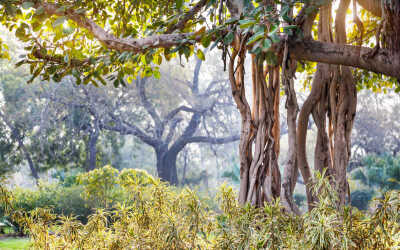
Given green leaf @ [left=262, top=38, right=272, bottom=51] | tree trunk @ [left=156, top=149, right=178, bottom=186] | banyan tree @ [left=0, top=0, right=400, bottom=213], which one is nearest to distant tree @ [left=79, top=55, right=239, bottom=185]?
tree trunk @ [left=156, top=149, right=178, bottom=186]

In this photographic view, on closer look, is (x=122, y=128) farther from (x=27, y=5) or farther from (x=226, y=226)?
(x=226, y=226)

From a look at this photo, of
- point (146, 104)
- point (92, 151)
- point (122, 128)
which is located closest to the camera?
point (122, 128)

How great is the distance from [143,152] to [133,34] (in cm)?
1716

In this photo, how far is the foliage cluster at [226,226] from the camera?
3.99 ft

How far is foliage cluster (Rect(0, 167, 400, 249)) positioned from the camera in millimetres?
1216

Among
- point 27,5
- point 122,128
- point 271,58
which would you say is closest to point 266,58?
point 271,58

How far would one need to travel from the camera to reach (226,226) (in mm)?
1442

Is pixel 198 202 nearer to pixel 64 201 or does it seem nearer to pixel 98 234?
pixel 98 234

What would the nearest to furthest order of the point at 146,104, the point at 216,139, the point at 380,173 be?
the point at 380,173
the point at 146,104
the point at 216,139

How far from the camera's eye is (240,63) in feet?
6.56

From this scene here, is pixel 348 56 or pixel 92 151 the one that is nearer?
pixel 348 56

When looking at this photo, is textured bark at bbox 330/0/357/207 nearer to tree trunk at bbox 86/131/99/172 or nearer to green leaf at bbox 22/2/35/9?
green leaf at bbox 22/2/35/9

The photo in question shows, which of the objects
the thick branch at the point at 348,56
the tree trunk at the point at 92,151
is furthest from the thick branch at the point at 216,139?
the thick branch at the point at 348,56

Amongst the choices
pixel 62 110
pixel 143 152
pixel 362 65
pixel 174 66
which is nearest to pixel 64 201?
pixel 62 110
